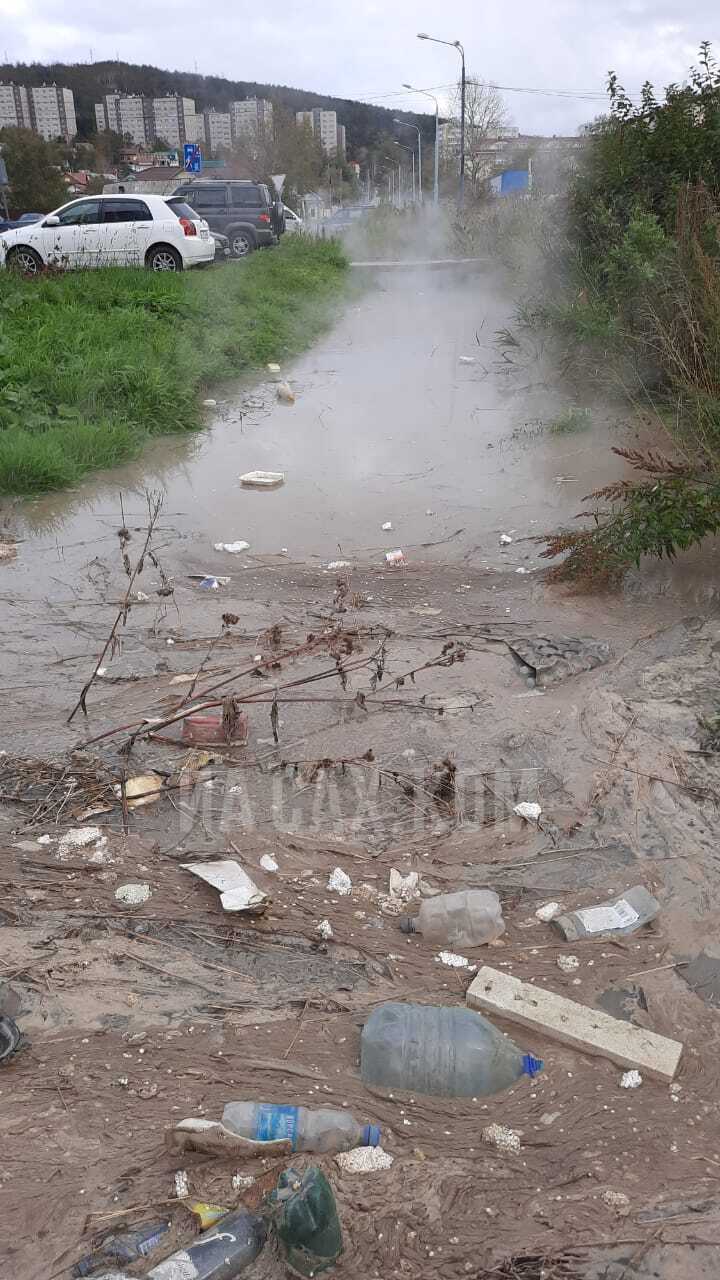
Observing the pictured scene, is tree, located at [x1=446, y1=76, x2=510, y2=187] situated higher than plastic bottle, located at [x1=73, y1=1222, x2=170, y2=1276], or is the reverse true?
tree, located at [x1=446, y1=76, x2=510, y2=187]

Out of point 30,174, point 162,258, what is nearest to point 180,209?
point 162,258

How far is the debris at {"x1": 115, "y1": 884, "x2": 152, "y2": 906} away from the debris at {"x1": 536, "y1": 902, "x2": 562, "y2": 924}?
1.14 meters

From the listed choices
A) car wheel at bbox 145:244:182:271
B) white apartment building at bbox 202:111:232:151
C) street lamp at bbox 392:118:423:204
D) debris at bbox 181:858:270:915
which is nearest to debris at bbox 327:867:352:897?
debris at bbox 181:858:270:915

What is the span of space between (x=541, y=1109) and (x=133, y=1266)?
3.01ft

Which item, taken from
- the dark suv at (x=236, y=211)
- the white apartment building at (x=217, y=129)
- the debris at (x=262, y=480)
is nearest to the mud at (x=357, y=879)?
the debris at (x=262, y=480)

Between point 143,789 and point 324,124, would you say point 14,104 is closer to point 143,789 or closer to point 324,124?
point 324,124

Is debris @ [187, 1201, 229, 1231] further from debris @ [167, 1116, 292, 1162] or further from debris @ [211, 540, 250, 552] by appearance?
debris @ [211, 540, 250, 552]

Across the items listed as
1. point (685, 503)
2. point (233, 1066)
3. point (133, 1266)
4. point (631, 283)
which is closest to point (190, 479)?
point (685, 503)

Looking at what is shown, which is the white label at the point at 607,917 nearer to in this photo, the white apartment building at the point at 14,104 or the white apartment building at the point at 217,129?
the white apartment building at the point at 217,129

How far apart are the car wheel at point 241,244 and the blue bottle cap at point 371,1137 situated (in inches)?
740

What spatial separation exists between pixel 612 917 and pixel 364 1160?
3.45 ft

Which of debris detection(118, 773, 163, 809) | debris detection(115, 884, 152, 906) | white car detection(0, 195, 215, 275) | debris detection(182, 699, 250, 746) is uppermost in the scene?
white car detection(0, 195, 215, 275)

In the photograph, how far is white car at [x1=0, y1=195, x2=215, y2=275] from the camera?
1317cm

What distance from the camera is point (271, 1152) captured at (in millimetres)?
1938
